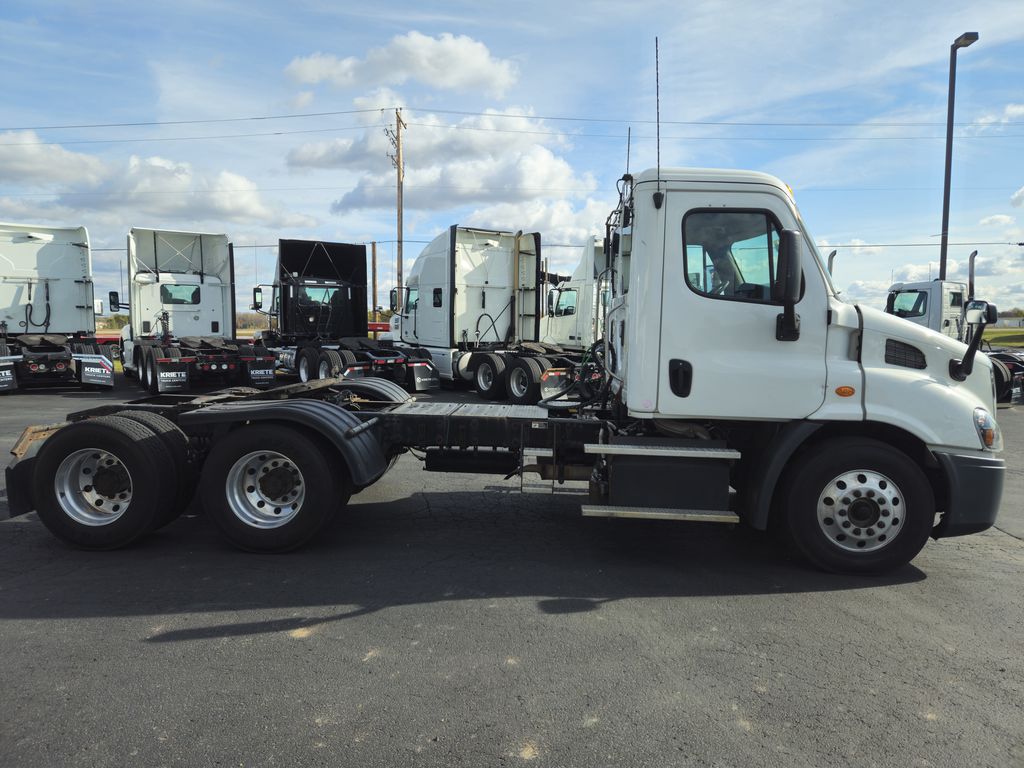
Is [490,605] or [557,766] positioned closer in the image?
[557,766]

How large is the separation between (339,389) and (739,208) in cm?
379

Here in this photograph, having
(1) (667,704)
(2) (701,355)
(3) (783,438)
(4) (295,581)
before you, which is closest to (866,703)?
(1) (667,704)

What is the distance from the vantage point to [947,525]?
4.56 meters

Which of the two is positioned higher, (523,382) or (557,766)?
(523,382)

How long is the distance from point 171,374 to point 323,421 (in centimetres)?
1182

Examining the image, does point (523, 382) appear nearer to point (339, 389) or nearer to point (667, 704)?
point (339, 389)

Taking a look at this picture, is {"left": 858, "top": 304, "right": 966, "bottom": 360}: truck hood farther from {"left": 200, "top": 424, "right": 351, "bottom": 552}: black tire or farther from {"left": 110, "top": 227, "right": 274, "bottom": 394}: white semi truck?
{"left": 110, "top": 227, "right": 274, "bottom": 394}: white semi truck

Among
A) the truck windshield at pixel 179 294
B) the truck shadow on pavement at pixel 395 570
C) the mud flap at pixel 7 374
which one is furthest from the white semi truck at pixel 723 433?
the truck windshield at pixel 179 294

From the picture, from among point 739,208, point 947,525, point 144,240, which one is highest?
point 144,240

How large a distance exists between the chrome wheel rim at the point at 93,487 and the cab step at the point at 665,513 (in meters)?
3.39

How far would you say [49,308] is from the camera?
17.0m

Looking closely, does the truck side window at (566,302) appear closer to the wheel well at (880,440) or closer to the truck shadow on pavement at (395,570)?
the truck shadow on pavement at (395,570)

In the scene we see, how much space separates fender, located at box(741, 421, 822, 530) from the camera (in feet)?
14.8

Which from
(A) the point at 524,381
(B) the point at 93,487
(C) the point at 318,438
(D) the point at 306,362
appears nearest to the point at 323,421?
(C) the point at 318,438
